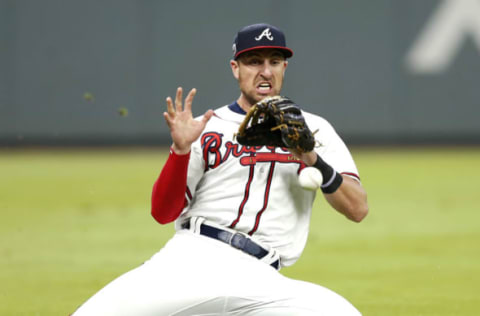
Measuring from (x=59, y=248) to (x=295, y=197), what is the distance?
4.52 metres

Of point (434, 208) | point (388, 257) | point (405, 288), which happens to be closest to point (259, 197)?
point (405, 288)

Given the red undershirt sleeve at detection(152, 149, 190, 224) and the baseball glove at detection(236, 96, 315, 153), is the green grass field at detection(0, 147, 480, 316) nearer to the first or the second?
the red undershirt sleeve at detection(152, 149, 190, 224)

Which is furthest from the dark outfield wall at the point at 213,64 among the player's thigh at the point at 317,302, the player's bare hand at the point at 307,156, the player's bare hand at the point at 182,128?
the player's thigh at the point at 317,302

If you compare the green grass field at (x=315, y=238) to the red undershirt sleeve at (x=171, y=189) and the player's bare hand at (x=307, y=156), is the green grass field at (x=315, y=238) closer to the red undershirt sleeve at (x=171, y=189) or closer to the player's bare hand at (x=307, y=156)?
the red undershirt sleeve at (x=171, y=189)

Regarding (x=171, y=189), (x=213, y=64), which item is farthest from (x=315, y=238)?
(x=213, y=64)

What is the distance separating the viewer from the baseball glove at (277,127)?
4051 mm

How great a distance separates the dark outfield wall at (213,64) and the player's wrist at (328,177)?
1458 cm

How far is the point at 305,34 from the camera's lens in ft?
62.7

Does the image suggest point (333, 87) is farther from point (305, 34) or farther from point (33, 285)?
point (33, 285)

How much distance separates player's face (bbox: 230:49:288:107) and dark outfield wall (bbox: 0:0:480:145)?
1413 centimetres

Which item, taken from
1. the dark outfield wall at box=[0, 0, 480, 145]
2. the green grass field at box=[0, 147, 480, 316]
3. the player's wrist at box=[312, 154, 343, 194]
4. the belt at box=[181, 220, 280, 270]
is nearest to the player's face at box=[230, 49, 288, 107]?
the player's wrist at box=[312, 154, 343, 194]

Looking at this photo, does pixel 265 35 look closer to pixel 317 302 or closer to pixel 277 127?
pixel 277 127

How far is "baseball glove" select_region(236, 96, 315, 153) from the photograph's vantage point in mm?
4051

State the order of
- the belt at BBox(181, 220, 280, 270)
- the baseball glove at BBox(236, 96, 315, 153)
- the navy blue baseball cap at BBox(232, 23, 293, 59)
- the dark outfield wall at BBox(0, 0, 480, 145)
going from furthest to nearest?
1. the dark outfield wall at BBox(0, 0, 480, 145)
2. the navy blue baseball cap at BBox(232, 23, 293, 59)
3. the belt at BBox(181, 220, 280, 270)
4. the baseball glove at BBox(236, 96, 315, 153)
